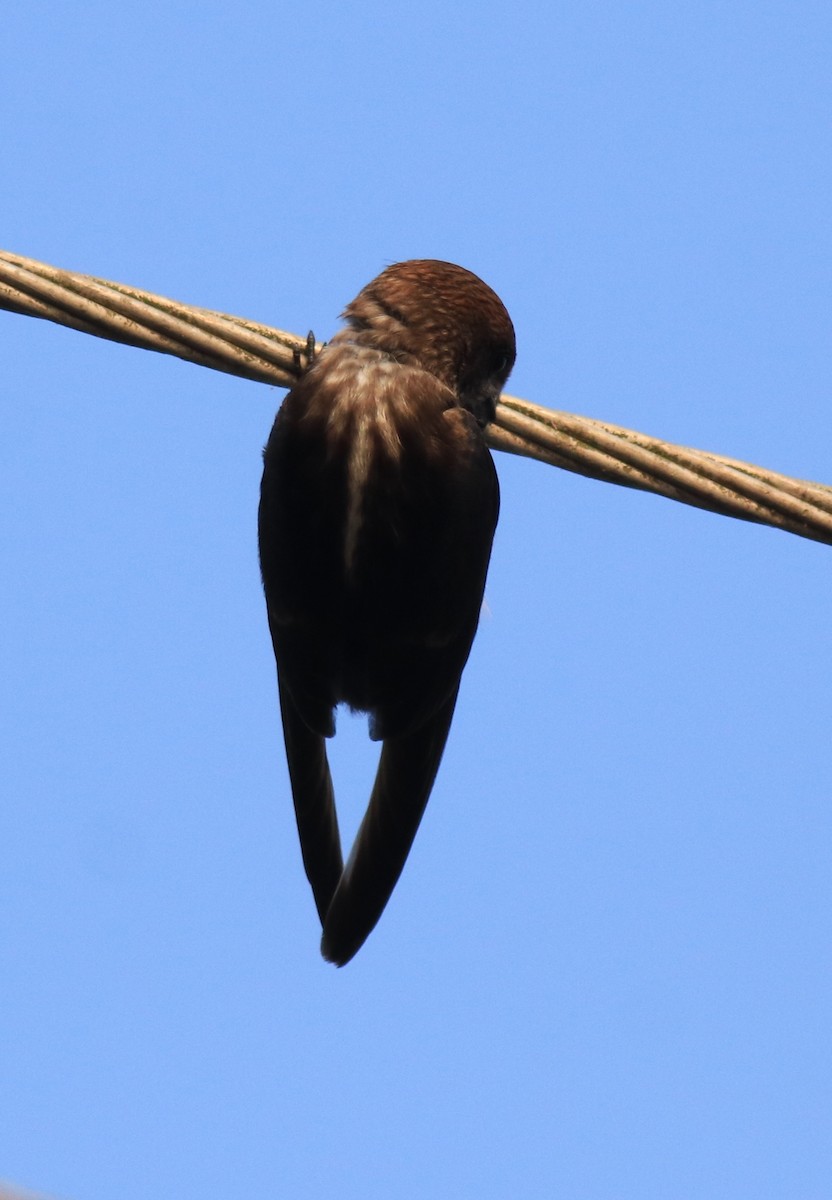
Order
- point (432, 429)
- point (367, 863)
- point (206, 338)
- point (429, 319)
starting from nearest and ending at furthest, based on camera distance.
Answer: point (206, 338) < point (432, 429) < point (429, 319) < point (367, 863)

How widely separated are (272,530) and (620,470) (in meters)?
0.71

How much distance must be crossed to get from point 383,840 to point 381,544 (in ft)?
2.84

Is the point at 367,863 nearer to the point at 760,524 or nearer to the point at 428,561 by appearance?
the point at 428,561

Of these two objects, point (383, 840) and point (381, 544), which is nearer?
point (381, 544)

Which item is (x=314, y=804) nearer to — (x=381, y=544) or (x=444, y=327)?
(x=381, y=544)

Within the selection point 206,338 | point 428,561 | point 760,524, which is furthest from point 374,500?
point 760,524

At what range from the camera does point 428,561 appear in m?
3.47

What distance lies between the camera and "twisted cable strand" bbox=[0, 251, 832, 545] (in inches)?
125

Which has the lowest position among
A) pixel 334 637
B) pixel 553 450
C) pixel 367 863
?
pixel 367 863

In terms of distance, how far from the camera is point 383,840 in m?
3.98

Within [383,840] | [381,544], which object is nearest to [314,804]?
[383,840]

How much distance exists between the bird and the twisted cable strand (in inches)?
10.6

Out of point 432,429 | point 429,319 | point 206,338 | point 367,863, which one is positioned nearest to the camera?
point 206,338

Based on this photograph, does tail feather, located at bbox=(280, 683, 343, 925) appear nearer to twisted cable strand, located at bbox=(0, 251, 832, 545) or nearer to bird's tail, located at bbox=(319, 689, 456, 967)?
bird's tail, located at bbox=(319, 689, 456, 967)
